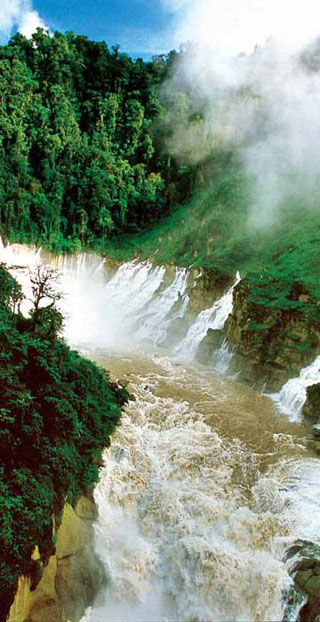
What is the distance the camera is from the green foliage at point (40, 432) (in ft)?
25.1

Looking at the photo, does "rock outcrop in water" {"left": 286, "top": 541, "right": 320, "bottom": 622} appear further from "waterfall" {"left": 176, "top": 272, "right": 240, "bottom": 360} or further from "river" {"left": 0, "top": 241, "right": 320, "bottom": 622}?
"waterfall" {"left": 176, "top": 272, "right": 240, "bottom": 360}

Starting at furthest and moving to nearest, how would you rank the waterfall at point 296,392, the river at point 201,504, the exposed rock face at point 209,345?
the exposed rock face at point 209,345, the waterfall at point 296,392, the river at point 201,504

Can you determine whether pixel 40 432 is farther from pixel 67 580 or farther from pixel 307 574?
pixel 307 574

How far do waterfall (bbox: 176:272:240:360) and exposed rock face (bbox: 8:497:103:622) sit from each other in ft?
46.8

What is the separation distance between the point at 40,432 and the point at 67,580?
2.96 meters

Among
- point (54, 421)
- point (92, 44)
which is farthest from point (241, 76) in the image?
point (54, 421)

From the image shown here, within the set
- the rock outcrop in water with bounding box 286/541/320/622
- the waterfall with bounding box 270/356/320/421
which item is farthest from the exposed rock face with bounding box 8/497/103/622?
the waterfall with bounding box 270/356/320/421

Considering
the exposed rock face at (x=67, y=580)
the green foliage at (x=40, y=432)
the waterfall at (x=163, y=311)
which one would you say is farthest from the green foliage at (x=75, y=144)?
the exposed rock face at (x=67, y=580)

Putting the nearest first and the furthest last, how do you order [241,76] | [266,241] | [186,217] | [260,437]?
1. [260,437]
2. [266,241]
3. [186,217]
4. [241,76]

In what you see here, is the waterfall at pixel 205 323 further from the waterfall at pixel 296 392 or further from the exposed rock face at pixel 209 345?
the waterfall at pixel 296 392

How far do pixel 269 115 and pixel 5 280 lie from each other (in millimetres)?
43020

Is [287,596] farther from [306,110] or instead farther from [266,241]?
[306,110]

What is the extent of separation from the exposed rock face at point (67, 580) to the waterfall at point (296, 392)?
910cm

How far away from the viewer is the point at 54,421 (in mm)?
9070
